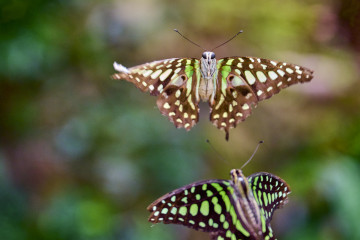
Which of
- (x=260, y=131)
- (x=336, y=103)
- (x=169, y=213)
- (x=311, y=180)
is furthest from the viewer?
(x=260, y=131)

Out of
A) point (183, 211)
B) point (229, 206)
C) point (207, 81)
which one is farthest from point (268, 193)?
point (207, 81)

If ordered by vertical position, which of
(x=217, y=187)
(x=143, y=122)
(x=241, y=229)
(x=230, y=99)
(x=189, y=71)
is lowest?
(x=241, y=229)

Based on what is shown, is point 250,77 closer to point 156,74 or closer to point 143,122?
point 156,74

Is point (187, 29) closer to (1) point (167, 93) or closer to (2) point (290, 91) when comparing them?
(2) point (290, 91)

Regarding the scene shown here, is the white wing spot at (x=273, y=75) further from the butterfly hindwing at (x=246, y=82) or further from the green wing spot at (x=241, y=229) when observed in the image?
the green wing spot at (x=241, y=229)

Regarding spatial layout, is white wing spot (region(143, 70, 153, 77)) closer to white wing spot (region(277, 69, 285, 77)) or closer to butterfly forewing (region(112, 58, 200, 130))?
butterfly forewing (region(112, 58, 200, 130))

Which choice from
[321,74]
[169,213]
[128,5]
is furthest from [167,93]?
[321,74]

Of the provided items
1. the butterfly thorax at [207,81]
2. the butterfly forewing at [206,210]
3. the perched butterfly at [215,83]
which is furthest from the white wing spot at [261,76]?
the butterfly forewing at [206,210]
